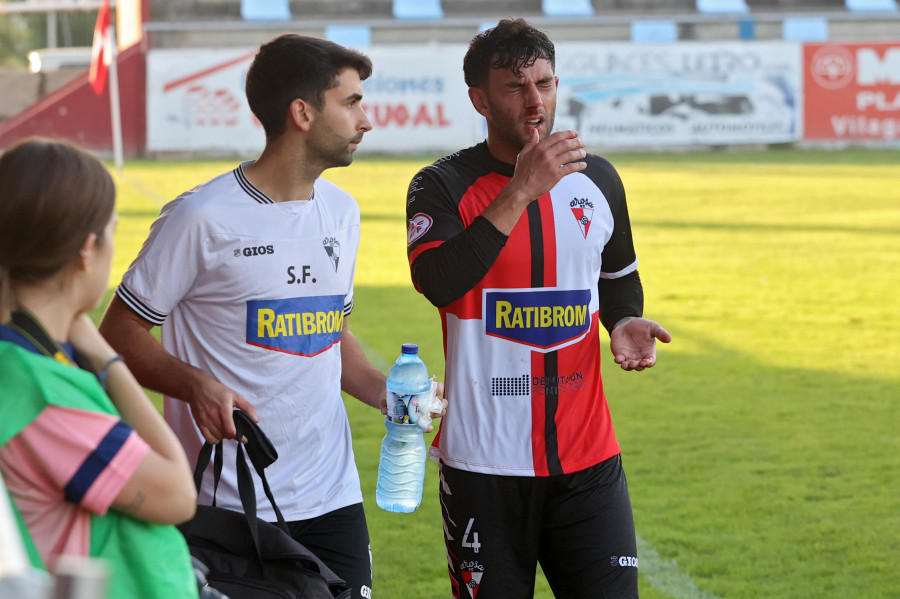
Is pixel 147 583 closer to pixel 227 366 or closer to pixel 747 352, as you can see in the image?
pixel 227 366

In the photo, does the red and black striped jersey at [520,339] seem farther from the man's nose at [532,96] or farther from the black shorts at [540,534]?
the man's nose at [532,96]

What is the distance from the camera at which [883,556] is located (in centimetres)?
537

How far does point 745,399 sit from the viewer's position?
325 inches

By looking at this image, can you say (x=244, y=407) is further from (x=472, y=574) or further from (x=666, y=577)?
(x=666, y=577)

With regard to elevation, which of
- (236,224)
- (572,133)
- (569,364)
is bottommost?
(569,364)

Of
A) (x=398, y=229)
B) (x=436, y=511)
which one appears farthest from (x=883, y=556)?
(x=398, y=229)

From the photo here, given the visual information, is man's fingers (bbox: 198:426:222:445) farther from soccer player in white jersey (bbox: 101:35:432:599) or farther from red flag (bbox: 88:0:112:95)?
red flag (bbox: 88:0:112:95)

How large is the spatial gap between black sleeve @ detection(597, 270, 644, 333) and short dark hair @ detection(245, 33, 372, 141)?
1.08 metres

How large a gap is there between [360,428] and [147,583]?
18.3 ft

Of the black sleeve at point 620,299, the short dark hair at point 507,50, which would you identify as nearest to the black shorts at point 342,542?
the black sleeve at point 620,299

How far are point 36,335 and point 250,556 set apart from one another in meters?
1.05

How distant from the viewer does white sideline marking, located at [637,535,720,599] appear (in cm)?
496

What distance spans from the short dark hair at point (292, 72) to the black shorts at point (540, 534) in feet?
3.95

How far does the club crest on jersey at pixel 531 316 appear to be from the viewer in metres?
3.49
